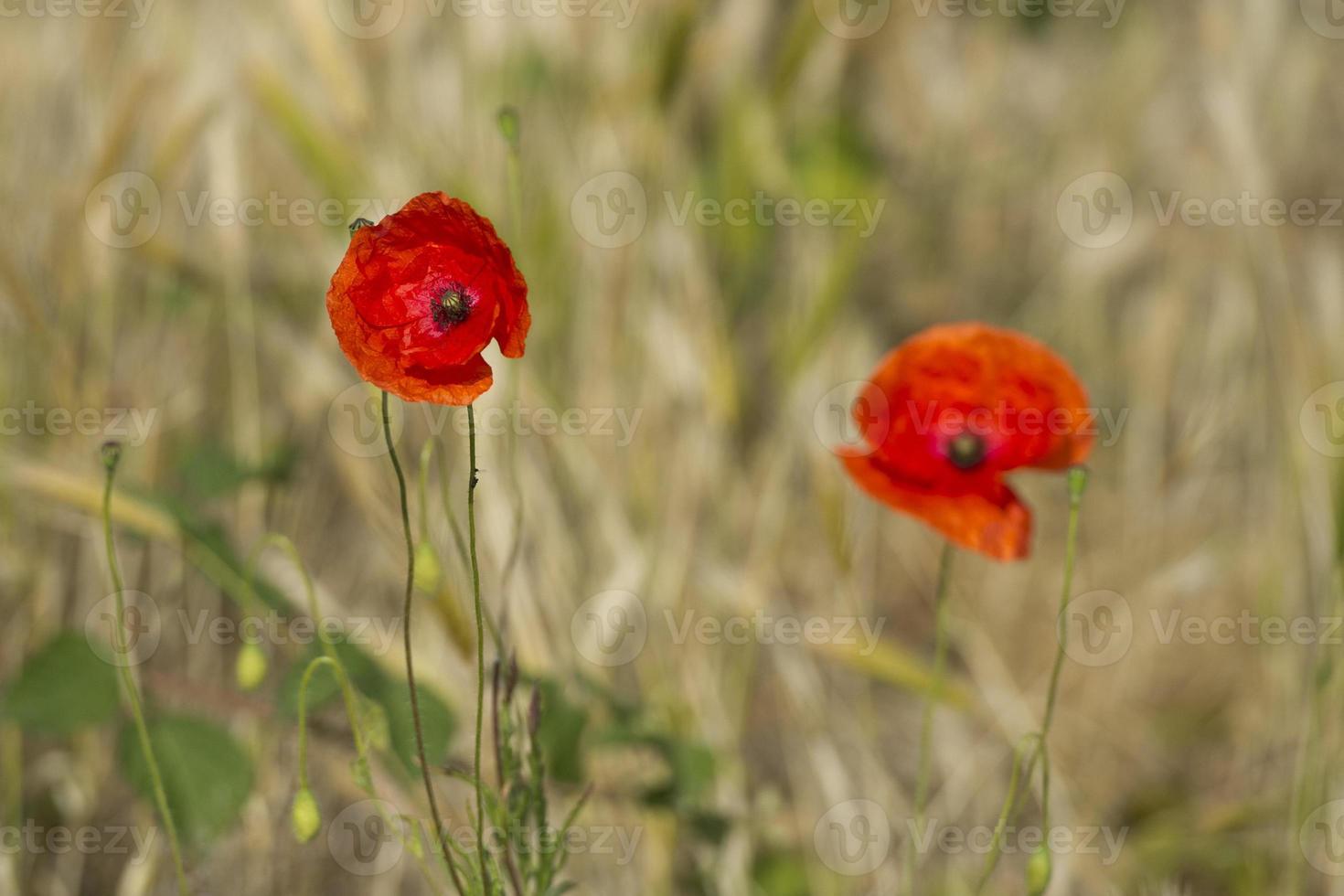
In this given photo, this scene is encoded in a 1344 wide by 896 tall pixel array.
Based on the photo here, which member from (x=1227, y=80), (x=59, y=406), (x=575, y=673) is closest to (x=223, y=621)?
(x=59, y=406)

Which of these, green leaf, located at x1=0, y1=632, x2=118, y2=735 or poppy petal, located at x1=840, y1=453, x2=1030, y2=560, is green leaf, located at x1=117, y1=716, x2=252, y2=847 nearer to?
green leaf, located at x1=0, y1=632, x2=118, y2=735

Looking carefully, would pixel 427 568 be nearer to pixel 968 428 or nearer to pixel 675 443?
pixel 968 428

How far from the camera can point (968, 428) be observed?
3.29 feet

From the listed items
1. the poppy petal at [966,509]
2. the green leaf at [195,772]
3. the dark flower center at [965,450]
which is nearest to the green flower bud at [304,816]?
the green leaf at [195,772]

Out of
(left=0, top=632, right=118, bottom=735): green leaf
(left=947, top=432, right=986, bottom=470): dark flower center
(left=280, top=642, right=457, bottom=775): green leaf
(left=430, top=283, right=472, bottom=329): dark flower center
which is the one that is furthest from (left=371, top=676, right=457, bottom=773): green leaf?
(left=947, top=432, right=986, bottom=470): dark flower center

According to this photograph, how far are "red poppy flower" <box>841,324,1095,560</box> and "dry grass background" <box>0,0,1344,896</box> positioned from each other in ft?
0.94

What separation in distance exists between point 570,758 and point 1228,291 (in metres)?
1.39

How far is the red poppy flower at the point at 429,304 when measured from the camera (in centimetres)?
68

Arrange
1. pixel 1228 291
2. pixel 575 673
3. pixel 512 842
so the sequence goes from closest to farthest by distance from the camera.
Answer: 1. pixel 512 842
2. pixel 575 673
3. pixel 1228 291

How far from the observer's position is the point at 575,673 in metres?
1.31

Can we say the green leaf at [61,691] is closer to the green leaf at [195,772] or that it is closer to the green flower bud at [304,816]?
the green leaf at [195,772]

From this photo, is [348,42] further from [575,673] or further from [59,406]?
[575,673]

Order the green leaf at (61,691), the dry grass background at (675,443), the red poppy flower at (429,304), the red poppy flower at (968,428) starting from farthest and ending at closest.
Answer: the dry grass background at (675,443) → the green leaf at (61,691) → the red poppy flower at (968,428) → the red poppy flower at (429,304)

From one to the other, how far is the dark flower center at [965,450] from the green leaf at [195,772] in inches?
23.6
